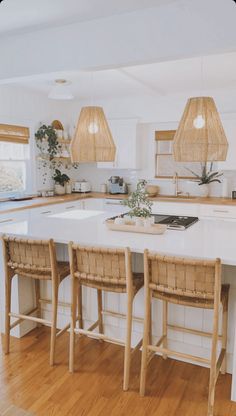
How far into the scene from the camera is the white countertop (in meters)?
2.20

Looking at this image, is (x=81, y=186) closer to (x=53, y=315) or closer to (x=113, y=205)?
(x=113, y=205)

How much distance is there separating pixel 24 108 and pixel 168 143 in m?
2.36

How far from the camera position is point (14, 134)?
499 centimetres

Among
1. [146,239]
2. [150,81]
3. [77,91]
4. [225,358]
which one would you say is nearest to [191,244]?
[146,239]

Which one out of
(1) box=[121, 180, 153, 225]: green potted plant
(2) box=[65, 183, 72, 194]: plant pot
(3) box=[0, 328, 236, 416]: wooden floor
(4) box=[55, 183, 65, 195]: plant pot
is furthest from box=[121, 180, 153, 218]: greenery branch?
(2) box=[65, 183, 72, 194]: plant pot

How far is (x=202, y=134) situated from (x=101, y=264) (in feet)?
3.75

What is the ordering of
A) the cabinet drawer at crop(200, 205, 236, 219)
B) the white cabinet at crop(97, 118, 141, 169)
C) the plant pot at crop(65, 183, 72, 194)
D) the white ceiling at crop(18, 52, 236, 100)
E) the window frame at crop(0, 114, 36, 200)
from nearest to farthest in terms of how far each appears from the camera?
the white ceiling at crop(18, 52, 236, 100) < the cabinet drawer at crop(200, 205, 236, 219) < the window frame at crop(0, 114, 36, 200) < the white cabinet at crop(97, 118, 141, 169) < the plant pot at crop(65, 183, 72, 194)

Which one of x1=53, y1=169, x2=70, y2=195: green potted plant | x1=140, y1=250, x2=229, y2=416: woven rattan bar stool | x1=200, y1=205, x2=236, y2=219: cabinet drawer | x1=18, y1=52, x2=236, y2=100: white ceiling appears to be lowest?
x1=140, y1=250, x2=229, y2=416: woven rattan bar stool

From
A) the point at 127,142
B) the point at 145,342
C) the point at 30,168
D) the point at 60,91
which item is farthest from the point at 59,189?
the point at 145,342

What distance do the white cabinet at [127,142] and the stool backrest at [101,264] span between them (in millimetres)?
3437

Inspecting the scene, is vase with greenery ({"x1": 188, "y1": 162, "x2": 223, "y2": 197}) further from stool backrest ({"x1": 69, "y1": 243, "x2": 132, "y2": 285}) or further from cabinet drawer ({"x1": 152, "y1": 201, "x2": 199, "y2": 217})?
stool backrest ({"x1": 69, "y1": 243, "x2": 132, "y2": 285})

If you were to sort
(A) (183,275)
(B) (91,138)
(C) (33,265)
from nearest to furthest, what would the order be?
1. (A) (183,275)
2. (C) (33,265)
3. (B) (91,138)

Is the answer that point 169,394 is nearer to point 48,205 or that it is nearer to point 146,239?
point 146,239

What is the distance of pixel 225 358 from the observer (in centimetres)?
242
